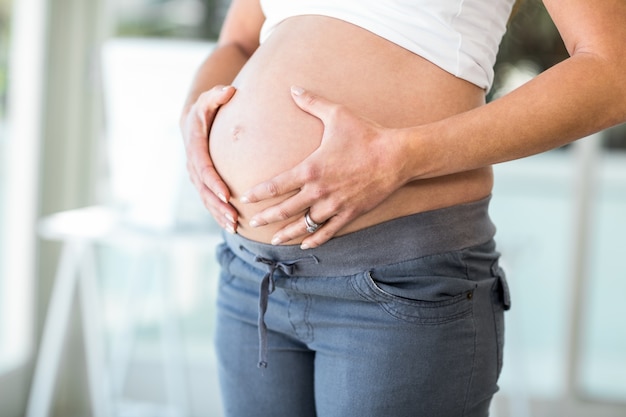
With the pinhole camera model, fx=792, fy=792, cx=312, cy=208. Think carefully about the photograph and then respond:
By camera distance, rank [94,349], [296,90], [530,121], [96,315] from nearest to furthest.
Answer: [530,121]
[296,90]
[94,349]
[96,315]

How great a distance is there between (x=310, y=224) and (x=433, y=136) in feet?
0.52

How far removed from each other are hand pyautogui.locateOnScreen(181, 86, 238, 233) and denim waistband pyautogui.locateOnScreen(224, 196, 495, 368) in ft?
0.30

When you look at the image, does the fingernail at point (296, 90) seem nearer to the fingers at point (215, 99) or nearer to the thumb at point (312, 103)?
the thumb at point (312, 103)

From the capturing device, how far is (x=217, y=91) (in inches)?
38.0

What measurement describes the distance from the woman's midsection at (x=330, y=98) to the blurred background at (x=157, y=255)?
5.24ft

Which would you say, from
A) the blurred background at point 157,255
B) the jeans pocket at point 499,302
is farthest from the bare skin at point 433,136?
the blurred background at point 157,255

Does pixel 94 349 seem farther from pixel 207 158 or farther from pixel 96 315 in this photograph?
pixel 207 158

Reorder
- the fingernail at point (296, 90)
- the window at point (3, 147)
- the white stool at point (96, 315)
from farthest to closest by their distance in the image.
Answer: the window at point (3, 147) < the white stool at point (96, 315) < the fingernail at point (296, 90)

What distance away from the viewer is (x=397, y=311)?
0.82 meters

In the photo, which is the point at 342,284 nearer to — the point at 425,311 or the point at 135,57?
the point at 425,311

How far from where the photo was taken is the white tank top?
2.81 feet

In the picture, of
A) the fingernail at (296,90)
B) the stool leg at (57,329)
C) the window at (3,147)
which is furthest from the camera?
the window at (3,147)

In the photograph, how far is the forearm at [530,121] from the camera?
762 mm

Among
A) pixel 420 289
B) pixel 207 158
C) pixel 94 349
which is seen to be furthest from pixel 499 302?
pixel 94 349
